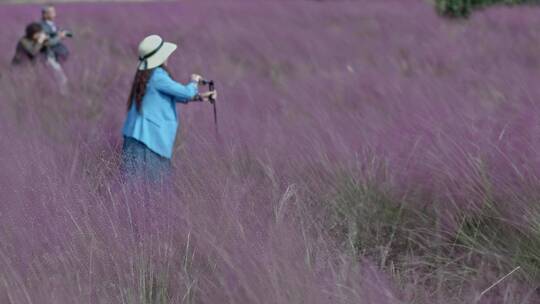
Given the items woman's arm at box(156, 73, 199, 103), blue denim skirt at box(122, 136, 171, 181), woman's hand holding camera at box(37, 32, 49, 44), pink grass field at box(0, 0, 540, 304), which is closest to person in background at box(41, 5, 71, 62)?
woman's hand holding camera at box(37, 32, 49, 44)

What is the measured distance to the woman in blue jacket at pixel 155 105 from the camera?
16.9 ft

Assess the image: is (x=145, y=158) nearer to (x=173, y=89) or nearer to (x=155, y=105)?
(x=155, y=105)

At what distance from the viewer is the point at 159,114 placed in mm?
5199

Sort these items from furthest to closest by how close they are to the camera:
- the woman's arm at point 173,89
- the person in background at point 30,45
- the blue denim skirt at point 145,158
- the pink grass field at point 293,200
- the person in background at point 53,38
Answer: the person in background at point 53,38, the person in background at point 30,45, the woman's arm at point 173,89, the blue denim skirt at point 145,158, the pink grass field at point 293,200

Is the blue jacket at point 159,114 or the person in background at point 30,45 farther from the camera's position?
the person in background at point 30,45

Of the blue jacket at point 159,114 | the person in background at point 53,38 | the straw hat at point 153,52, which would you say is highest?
the straw hat at point 153,52

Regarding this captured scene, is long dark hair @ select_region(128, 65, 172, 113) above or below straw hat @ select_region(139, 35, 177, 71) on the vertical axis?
below

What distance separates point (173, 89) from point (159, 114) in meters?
0.17

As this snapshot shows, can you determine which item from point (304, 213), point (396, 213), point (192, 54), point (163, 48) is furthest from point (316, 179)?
point (192, 54)

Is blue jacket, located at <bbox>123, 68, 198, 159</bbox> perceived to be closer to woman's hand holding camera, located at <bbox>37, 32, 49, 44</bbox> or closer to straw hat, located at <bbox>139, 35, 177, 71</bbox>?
straw hat, located at <bbox>139, 35, 177, 71</bbox>

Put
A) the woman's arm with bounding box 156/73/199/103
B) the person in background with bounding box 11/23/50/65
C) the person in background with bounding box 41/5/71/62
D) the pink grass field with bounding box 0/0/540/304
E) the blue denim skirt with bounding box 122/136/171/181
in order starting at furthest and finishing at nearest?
1. the person in background with bounding box 41/5/71/62
2. the person in background with bounding box 11/23/50/65
3. the woman's arm with bounding box 156/73/199/103
4. the blue denim skirt with bounding box 122/136/171/181
5. the pink grass field with bounding box 0/0/540/304

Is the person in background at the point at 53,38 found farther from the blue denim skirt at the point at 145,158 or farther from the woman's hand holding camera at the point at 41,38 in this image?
the blue denim skirt at the point at 145,158

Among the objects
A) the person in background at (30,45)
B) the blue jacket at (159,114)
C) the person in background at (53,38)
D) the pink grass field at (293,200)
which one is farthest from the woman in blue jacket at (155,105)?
the person in background at (53,38)

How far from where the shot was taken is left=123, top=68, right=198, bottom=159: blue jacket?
16.9ft
